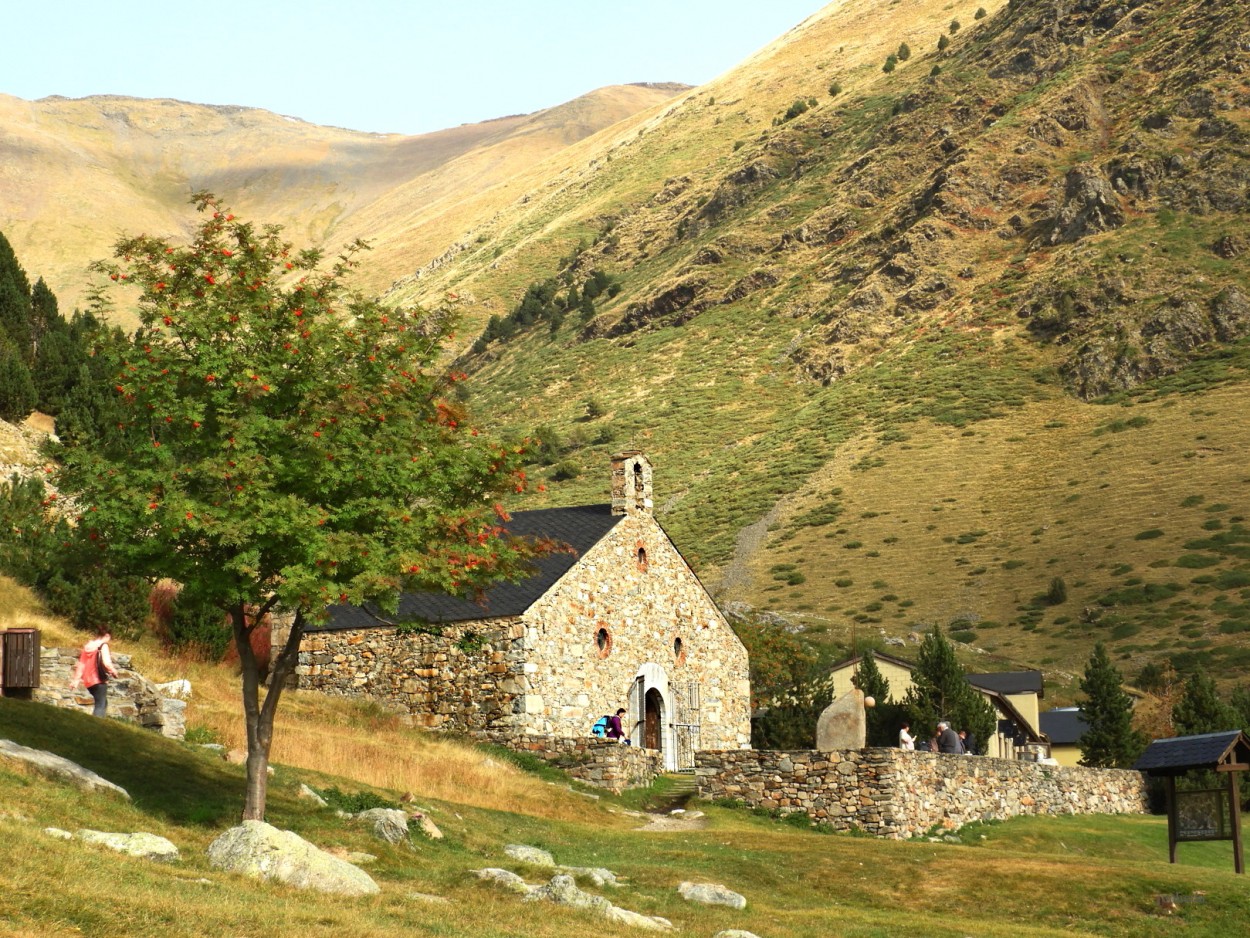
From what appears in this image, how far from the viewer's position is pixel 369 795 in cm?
2359

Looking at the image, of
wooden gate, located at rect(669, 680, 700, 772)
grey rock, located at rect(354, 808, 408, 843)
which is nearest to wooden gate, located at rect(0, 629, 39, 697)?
grey rock, located at rect(354, 808, 408, 843)

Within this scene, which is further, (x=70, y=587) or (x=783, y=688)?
(x=783, y=688)

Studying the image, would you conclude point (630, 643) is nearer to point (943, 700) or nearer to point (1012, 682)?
point (943, 700)

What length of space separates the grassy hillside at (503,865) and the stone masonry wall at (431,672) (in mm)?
3041

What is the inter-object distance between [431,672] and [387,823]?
665 inches

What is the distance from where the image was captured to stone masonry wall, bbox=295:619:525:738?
3650cm

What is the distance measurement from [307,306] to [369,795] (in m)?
8.01

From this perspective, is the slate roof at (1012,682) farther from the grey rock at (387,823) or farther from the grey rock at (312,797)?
the grey rock at (387,823)

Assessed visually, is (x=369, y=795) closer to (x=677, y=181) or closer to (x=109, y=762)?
(x=109, y=762)

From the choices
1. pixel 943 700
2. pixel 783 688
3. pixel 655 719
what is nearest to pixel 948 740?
pixel 655 719

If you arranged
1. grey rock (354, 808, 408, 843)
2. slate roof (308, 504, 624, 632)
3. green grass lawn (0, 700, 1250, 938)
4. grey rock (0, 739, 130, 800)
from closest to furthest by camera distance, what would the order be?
1. green grass lawn (0, 700, 1250, 938)
2. grey rock (0, 739, 130, 800)
3. grey rock (354, 808, 408, 843)
4. slate roof (308, 504, 624, 632)

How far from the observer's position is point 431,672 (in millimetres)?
37812

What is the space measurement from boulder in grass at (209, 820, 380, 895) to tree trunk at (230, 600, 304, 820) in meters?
2.99

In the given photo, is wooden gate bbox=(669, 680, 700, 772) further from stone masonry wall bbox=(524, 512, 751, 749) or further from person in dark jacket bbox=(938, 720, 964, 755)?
person in dark jacket bbox=(938, 720, 964, 755)
